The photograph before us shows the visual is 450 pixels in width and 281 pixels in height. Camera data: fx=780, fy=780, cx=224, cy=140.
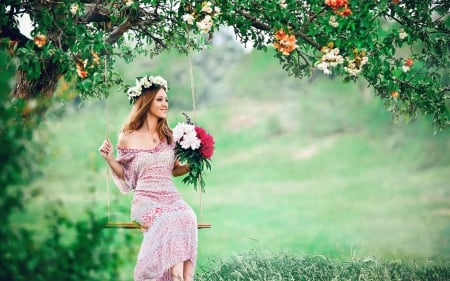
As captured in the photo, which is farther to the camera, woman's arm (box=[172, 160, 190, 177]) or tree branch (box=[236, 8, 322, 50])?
tree branch (box=[236, 8, 322, 50])

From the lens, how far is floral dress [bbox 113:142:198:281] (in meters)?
4.48

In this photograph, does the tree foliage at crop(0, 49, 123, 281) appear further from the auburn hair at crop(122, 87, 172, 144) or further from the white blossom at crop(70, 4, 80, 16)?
the white blossom at crop(70, 4, 80, 16)

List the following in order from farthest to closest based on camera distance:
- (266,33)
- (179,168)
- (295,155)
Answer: (295,155) → (266,33) → (179,168)

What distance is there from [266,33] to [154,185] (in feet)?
4.76

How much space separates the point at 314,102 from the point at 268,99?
1161 millimetres

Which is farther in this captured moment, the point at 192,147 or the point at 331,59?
the point at 331,59

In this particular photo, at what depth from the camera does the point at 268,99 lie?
1894cm

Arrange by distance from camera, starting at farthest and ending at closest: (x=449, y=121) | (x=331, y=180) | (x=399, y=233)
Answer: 1. (x=331, y=180)
2. (x=399, y=233)
3. (x=449, y=121)

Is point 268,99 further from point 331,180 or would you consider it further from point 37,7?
point 37,7

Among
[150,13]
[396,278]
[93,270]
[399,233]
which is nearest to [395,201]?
[399,233]

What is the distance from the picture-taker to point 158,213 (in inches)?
179

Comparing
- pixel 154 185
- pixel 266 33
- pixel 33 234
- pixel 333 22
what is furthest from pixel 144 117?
pixel 33 234

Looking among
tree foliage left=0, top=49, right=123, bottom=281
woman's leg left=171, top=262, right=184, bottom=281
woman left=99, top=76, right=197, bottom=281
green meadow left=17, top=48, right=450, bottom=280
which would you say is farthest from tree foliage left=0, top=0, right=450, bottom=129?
green meadow left=17, top=48, right=450, bottom=280

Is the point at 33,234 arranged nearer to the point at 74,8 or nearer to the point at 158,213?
the point at 158,213
